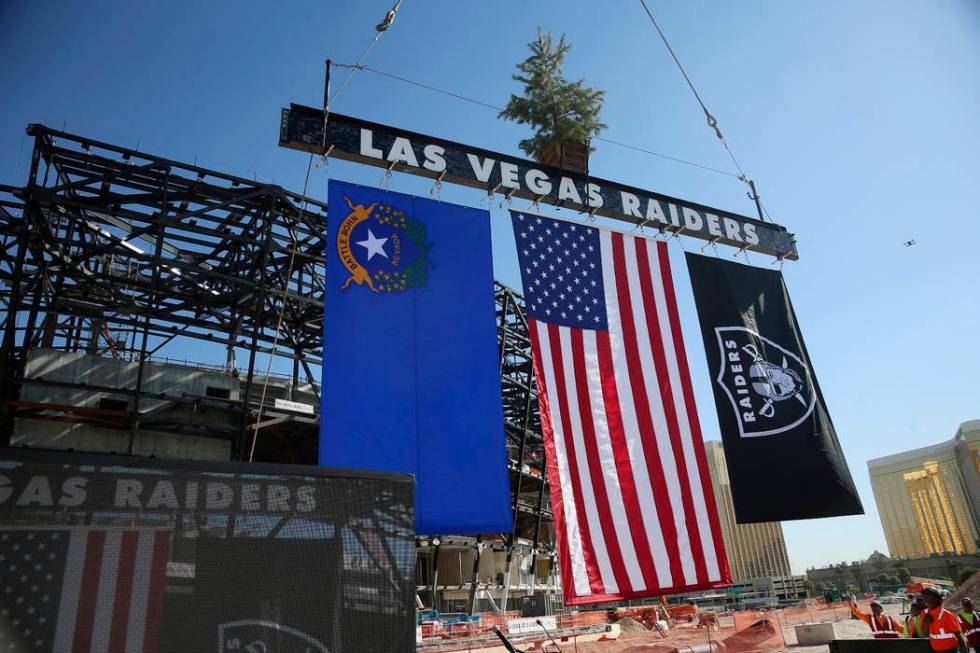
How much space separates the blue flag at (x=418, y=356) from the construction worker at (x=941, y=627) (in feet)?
17.7

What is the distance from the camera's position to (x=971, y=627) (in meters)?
8.13

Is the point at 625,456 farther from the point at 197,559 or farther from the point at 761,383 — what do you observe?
the point at 197,559

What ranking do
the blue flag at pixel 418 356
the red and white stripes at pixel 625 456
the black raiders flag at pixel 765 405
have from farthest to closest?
the black raiders flag at pixel 765 405 < the red and white stripes at pixel 625 456 < the blue flag at pixel 418 356

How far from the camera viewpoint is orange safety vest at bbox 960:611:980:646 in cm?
796

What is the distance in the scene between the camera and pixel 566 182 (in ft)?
46.4

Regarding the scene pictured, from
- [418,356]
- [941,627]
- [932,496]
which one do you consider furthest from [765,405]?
[932,496]

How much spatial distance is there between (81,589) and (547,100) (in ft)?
44.3

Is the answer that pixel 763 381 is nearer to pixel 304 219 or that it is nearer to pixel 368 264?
pixel 368 264

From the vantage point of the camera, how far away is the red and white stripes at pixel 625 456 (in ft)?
33.7

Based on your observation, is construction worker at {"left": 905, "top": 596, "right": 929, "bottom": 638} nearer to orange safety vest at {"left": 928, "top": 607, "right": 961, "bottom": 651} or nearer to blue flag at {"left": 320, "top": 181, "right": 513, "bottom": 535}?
orange safety vest at {"left": 928, "top": 607, "right": 961, "bottom": 651}

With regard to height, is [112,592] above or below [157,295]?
below

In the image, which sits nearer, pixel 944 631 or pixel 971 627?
pixel 944 631

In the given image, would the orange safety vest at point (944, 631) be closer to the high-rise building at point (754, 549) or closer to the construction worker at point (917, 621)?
the construction worker at point (917, 621)

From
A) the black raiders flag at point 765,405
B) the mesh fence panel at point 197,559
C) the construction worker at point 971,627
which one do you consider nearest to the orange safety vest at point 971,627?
the construction worker at point 971,627
